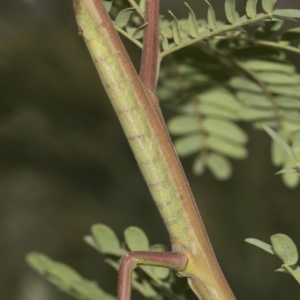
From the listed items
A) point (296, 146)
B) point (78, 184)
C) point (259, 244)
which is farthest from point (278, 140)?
point (78, 184)

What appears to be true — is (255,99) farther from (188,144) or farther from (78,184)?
(78,184)

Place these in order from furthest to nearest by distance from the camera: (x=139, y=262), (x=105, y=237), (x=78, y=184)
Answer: (x=78, y=184) < (x=105, y=237) < (x=139, y=262)

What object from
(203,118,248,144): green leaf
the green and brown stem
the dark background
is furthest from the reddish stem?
the dark background

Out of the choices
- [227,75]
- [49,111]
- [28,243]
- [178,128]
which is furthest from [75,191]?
[227,75]

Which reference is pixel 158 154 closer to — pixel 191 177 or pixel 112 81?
pixel 112 81

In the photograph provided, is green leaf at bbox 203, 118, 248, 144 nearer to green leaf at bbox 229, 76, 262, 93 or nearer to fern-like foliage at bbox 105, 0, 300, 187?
fern-like foliage at bbox 105, 0, 300, 187

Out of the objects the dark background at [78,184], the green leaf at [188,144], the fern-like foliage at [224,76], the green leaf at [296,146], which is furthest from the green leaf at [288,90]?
the dark background at [78,184]

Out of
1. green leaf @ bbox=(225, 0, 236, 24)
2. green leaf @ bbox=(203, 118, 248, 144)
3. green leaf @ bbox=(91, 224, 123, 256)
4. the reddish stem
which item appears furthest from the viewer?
green leaf @ bbox=(203, 118, 248, 144)
